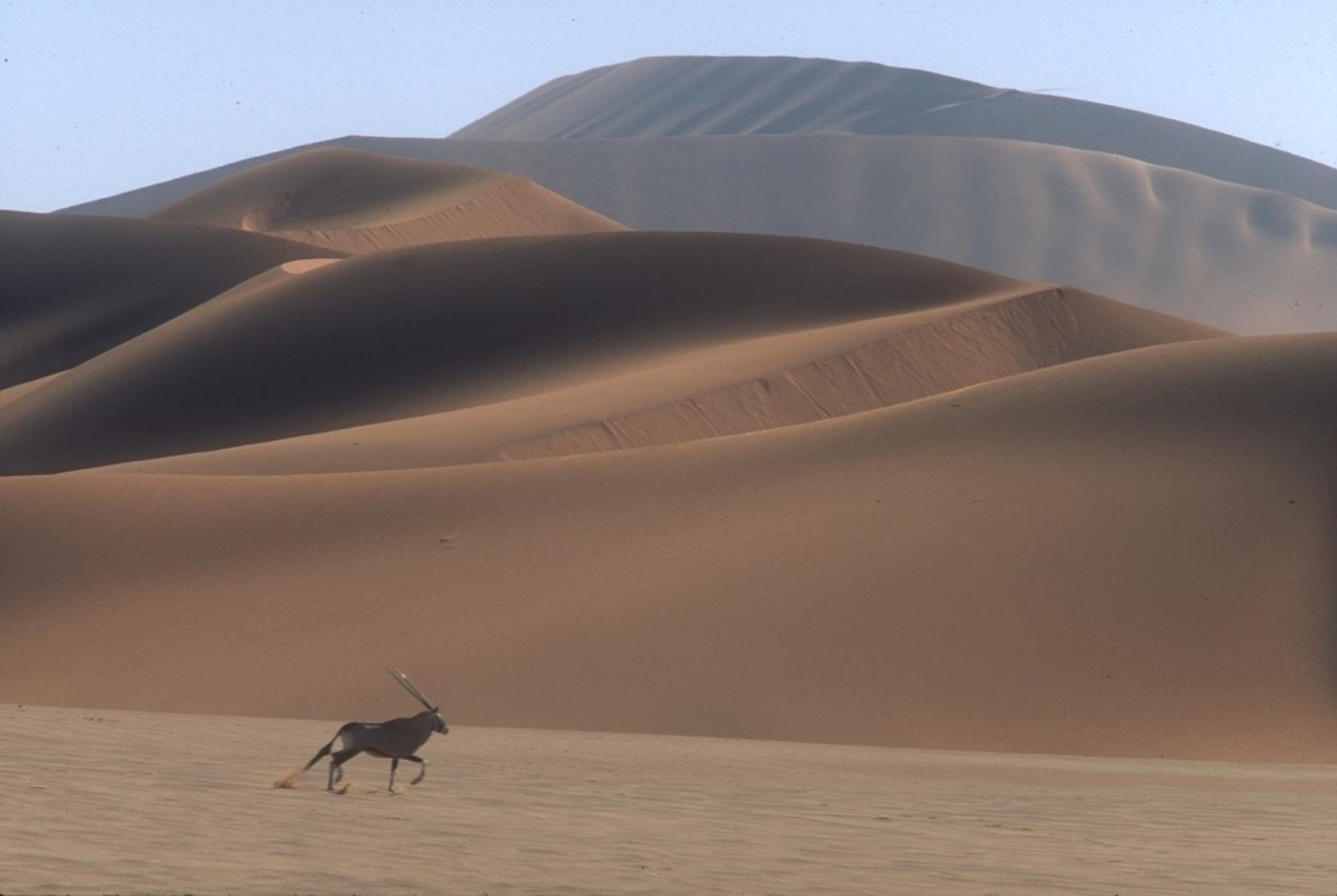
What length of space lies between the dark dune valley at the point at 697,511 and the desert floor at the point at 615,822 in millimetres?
401

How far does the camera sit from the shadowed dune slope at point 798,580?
52.3 ft

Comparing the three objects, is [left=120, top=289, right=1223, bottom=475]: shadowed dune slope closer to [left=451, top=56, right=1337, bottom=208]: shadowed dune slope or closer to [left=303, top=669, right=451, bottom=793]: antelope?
[left=303, top=669, right=451, bottom=793]: antelope

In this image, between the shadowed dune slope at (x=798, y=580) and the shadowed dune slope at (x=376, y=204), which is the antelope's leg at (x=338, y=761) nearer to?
the shadowed dune slope at (x=798, y=580)

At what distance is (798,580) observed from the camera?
18391mm

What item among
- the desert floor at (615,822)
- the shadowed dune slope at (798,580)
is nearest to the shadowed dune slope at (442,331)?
the shadowed dune slope at (798,580)

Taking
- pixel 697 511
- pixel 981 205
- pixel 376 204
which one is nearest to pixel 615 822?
pixel 697 511

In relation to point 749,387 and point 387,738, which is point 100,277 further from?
point 387,738

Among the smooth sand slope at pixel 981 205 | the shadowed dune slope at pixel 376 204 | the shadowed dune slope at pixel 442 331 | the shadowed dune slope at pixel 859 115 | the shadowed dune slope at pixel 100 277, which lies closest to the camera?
the shadowed dune slope at pixel 442 331

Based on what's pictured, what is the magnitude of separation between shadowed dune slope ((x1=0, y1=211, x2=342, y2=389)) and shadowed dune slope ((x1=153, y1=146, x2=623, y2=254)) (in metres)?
6.64

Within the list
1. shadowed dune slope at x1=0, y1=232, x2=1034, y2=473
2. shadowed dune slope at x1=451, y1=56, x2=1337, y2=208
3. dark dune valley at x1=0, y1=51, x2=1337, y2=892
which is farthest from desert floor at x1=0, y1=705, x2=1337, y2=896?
shadowed dune slope at x1=451, y1=56, x2=1337, y2=208

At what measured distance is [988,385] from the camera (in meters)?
25.1

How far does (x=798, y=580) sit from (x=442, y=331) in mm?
25426

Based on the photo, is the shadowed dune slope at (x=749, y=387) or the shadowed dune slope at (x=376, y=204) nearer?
the shadowed dune slope at (x=749, y=387)

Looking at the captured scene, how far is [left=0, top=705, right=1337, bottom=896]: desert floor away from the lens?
689 cm
